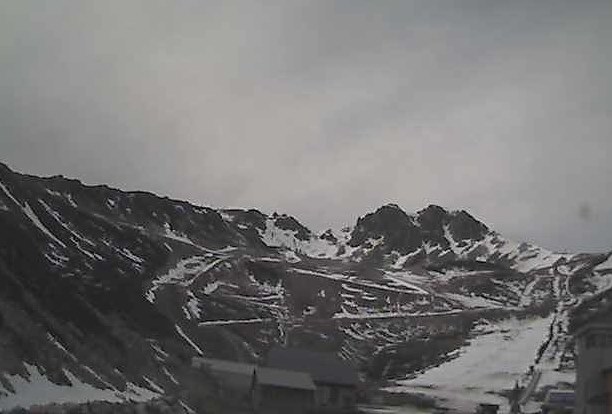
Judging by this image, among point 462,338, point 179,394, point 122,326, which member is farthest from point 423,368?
point 179,394

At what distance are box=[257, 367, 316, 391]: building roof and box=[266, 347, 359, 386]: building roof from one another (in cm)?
289

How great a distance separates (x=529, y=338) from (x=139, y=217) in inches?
2810

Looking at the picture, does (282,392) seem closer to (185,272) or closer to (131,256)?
(131,256)

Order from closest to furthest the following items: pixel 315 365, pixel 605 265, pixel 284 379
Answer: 1. pixel 284 379
2. pixel 315 365
3. pixel 605 265

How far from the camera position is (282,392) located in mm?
48188

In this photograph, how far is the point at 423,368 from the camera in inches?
3063

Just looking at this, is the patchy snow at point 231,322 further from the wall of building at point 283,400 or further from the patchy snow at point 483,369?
the wall of building at point 283,400

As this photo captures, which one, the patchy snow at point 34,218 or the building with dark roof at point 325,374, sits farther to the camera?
the patchy snow at point 34,218

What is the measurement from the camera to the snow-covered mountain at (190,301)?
37281 millimetres

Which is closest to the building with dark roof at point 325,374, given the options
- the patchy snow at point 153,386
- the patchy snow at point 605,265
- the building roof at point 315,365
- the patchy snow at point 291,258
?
the building roof at point 315,365

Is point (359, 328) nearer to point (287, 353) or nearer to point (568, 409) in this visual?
point (287, 353)

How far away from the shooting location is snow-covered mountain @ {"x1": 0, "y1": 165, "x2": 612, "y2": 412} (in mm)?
37281

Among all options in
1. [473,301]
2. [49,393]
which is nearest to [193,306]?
[473,301]

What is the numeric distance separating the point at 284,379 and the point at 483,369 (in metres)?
31.0
